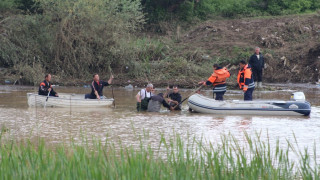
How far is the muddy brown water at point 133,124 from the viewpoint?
1347 centimetres

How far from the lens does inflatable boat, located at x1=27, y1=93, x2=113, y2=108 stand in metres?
19.2

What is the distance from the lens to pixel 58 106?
1961cm

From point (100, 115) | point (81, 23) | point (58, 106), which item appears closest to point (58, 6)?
point (81, 23)

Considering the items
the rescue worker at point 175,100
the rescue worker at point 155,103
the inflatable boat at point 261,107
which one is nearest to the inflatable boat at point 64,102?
the rescue worker at point 155,103

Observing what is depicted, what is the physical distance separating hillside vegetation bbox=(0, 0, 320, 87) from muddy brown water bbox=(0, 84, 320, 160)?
6.76 metres

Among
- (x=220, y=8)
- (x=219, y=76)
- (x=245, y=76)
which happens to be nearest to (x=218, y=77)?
(x=219, y=76)

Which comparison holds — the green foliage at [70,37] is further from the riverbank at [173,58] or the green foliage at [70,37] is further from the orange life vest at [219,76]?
the orange life vest at [219,76]

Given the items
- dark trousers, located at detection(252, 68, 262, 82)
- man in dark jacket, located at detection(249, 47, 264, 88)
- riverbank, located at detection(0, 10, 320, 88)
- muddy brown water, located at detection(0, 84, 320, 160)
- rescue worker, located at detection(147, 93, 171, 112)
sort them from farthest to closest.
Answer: riverbank, located at detection(0, 10, 320, 88) < dark trousers, located at detection(252, 68, 262, 82) < man in dark jacket, located at detection(249, 47, 264, 88) < rescue worker, located at detection(147, 93, 171, 112) < muddy brown water, located at detection(0, 84, 320, 160)

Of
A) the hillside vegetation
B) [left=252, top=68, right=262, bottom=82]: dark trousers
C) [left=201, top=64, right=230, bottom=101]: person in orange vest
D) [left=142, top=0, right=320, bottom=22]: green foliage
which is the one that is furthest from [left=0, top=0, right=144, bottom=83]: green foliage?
[left=201, top=64, right=230, bottom=101]: person in orange vest

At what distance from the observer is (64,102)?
1950 cm

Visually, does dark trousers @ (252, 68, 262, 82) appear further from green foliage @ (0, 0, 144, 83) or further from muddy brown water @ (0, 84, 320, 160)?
green foliage @ (0, 0, 144, 83)

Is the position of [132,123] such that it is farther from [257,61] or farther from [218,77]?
[257,61]

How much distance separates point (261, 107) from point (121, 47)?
1203 centimetres

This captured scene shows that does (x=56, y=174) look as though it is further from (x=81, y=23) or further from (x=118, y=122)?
(x=81, y=23)
